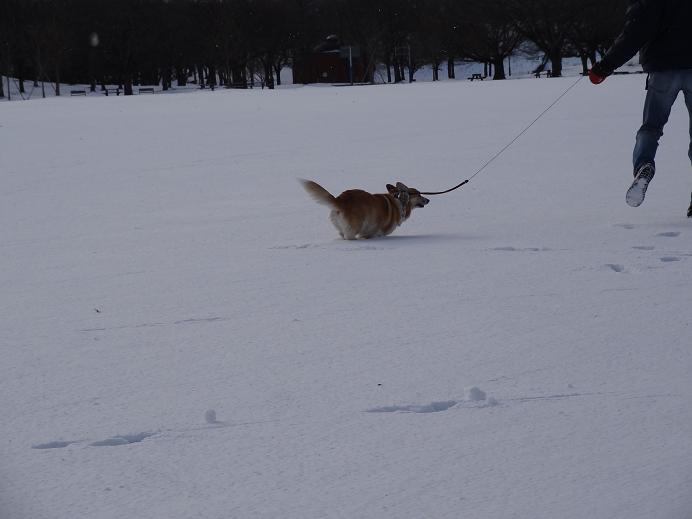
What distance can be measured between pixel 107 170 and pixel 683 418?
868 cm

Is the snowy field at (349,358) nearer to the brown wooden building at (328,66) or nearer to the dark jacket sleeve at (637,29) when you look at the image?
the dark jacket sleeve at (637,29)

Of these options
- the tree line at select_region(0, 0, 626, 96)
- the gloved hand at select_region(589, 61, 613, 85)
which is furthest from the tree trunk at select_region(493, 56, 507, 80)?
the gloved hand at select_region(589, 61, 613, 85)

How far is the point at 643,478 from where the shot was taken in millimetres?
2145

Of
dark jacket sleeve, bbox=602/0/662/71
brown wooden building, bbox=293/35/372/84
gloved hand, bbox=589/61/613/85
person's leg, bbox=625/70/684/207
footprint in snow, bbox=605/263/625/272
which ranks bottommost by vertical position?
footprint in snow, bbox=605/263/625/272

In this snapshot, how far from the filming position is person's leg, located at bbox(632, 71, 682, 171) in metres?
5.47

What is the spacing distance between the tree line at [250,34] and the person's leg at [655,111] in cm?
4947

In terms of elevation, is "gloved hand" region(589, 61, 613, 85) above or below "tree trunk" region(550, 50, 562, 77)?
below

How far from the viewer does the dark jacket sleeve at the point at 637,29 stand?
539 cm

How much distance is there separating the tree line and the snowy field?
49.8m

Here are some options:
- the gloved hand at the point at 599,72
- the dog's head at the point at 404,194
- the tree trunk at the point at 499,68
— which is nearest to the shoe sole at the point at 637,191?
the gloved hand at the point at 599,72

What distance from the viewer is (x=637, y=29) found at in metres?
5.44

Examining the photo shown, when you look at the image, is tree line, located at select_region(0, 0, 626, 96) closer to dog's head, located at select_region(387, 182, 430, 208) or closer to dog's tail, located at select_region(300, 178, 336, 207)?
dog's head, located at select_region(387, 182, 430, 208)

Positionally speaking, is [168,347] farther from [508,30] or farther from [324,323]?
[508,30]

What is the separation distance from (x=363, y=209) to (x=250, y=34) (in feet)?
208
